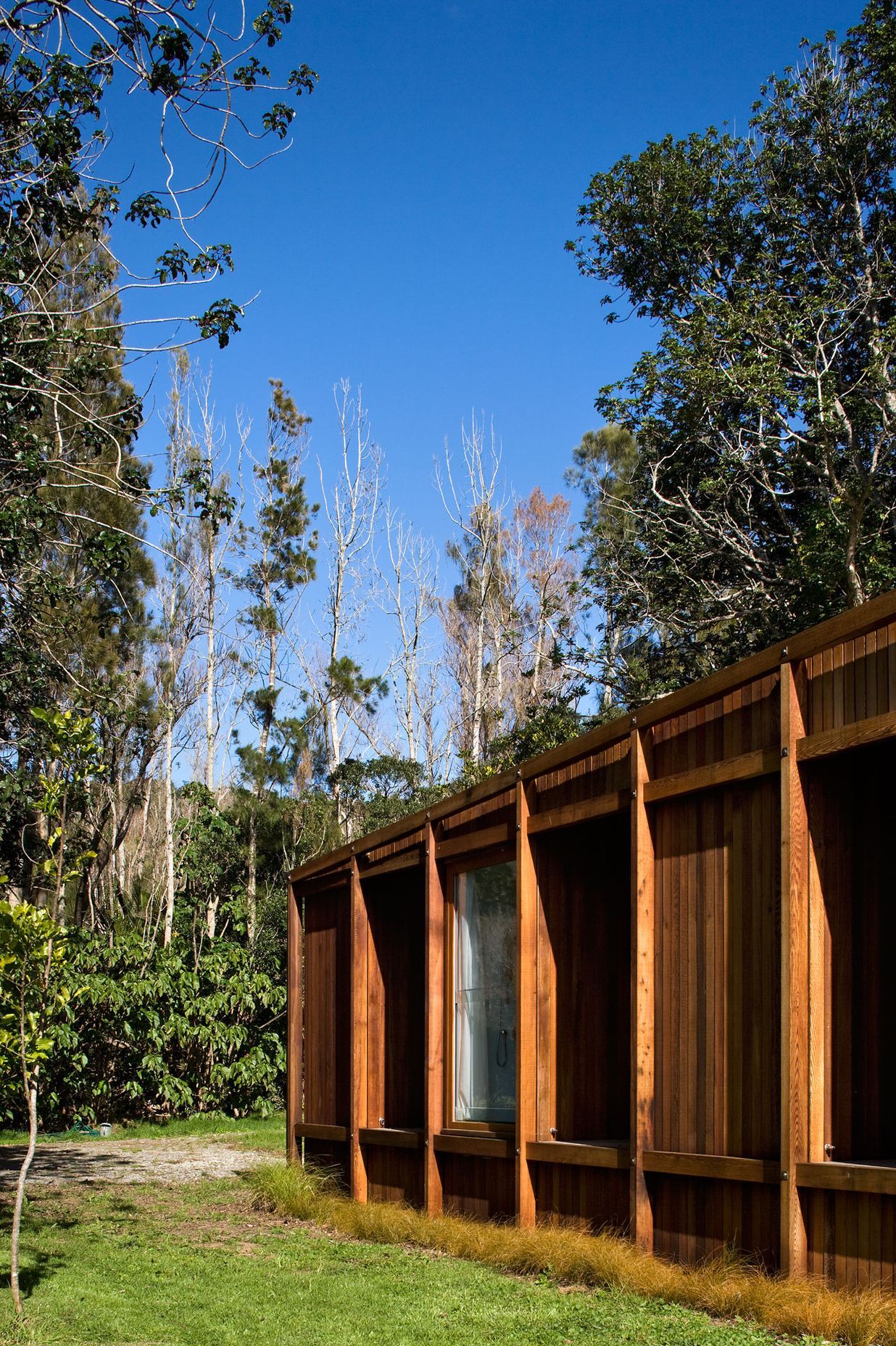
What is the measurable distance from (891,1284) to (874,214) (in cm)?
1599

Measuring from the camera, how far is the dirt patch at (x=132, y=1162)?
12.2 m

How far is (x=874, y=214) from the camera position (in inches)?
711

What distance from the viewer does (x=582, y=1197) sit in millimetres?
7344

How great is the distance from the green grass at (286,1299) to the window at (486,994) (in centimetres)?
108

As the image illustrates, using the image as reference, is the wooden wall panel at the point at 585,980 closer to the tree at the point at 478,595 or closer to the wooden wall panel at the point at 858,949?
the wooden wall panel at the point at 858,949

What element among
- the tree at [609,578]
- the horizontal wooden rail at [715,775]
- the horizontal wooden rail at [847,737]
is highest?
the tree at [609,578]

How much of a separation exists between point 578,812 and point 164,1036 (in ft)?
35.3

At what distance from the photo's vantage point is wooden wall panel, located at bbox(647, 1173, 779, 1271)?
580 cm

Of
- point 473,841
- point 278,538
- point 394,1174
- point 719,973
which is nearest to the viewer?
point 719,973

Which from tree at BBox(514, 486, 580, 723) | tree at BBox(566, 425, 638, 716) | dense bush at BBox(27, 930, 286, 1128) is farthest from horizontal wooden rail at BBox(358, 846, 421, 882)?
tree at BBox(514, 486, 580, 723)

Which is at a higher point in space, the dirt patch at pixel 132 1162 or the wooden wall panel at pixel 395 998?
the wooden wall panel at pixel 395 998

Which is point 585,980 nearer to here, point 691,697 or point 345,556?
point 691,697

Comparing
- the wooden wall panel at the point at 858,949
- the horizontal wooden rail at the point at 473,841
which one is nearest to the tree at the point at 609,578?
the horizontal wooden rail at the point at 473,841

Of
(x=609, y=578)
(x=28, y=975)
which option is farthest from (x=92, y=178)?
(x=609, y=578)
